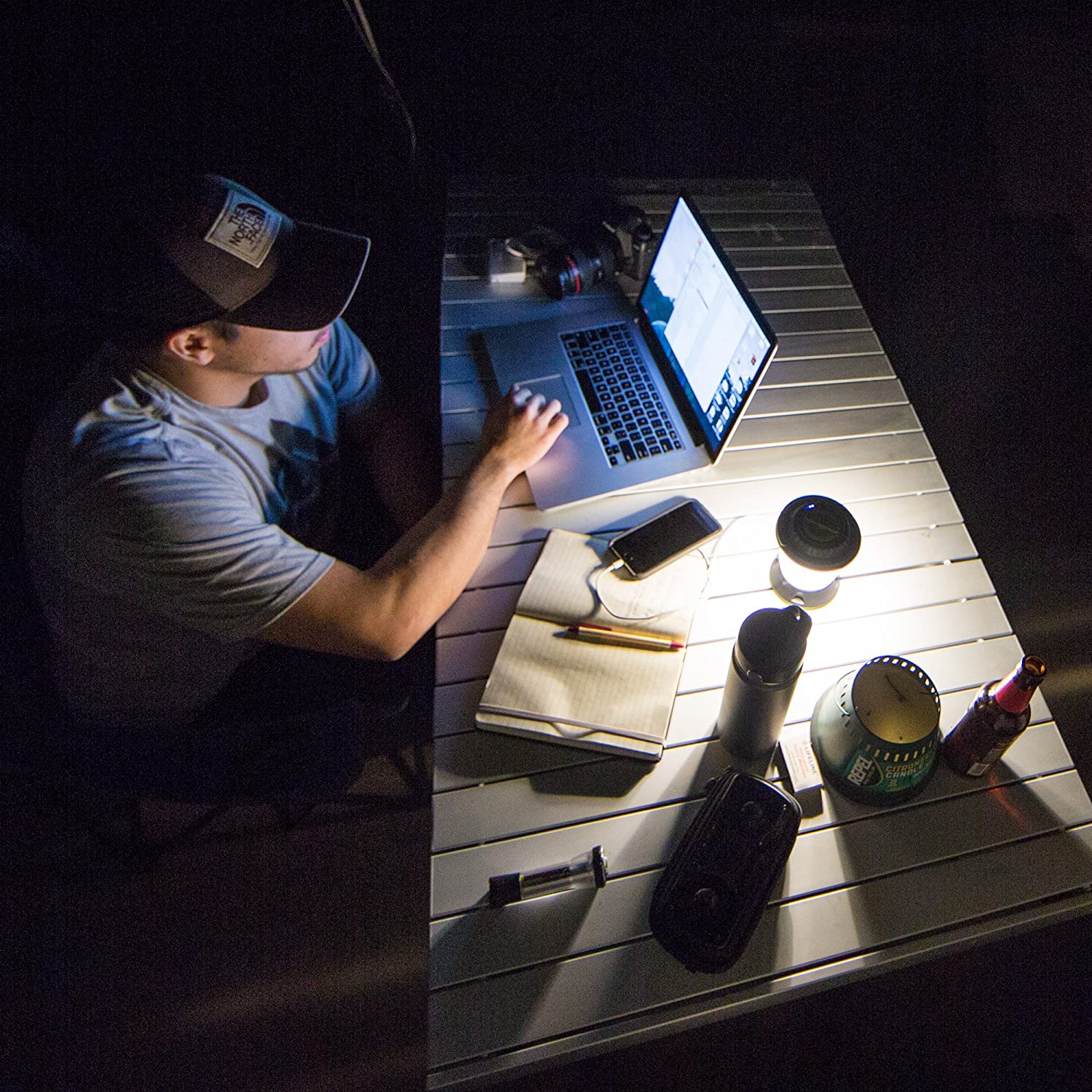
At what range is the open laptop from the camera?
1.17 m

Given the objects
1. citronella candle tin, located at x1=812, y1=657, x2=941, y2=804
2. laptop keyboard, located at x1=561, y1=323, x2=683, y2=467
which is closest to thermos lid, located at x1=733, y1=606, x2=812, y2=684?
citronella candle tin, located at x1=812, y1=657, x2=941, y2=804

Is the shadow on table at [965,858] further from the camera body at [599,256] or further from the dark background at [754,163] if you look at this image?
the camera body at [599,256]

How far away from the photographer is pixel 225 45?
7.39ft

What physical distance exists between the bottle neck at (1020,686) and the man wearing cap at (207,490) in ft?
2.33

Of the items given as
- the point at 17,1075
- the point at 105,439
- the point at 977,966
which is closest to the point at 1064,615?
the point at 977,966

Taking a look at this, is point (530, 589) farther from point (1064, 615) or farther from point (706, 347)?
point (1064, 615)

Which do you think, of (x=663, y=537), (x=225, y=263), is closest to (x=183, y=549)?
(x=225, y=263)

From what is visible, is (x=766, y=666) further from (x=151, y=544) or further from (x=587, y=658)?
(x=151, y=544)

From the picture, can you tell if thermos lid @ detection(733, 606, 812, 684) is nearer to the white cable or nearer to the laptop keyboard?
the white cable

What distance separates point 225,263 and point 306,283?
0.40ft

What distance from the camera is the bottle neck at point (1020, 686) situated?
0.83 metres

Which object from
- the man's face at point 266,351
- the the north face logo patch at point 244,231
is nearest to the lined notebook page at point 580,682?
the man's face at point 266,351

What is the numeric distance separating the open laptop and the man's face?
36 centimetres

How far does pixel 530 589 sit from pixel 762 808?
45 centimetres
